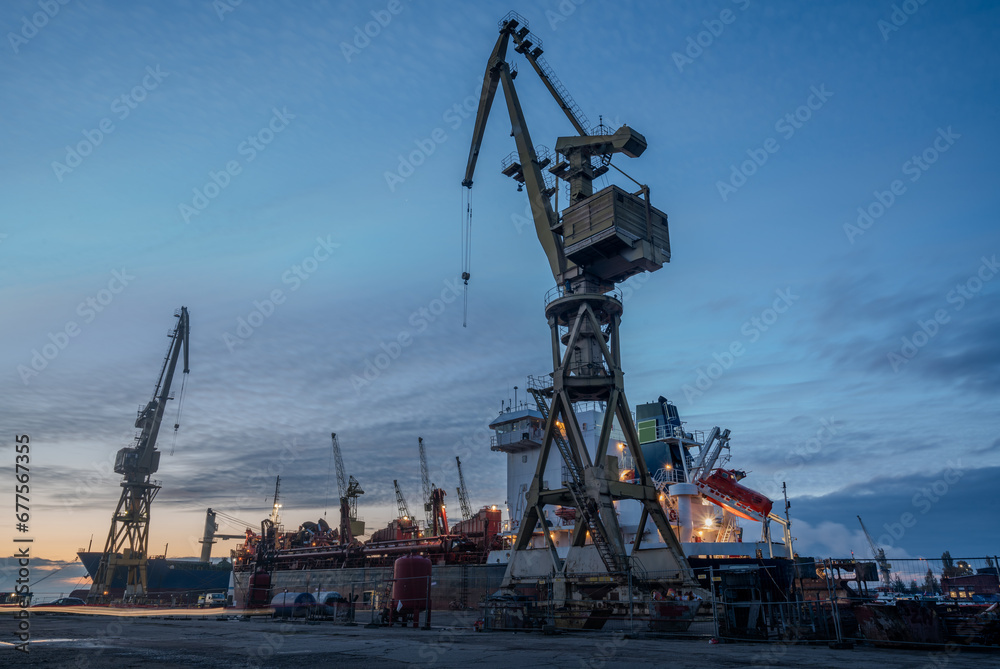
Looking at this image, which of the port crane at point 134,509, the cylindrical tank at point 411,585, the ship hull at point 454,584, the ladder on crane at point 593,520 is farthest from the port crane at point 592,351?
the port crane at point 134,509

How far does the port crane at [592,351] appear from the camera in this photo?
32.2m

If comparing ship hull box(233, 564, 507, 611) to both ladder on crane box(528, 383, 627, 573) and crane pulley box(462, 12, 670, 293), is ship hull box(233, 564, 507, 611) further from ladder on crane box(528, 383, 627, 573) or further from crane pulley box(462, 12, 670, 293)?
crane pulley box(462, 12, 670, 293)

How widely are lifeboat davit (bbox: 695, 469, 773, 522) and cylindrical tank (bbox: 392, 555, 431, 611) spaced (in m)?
24.2

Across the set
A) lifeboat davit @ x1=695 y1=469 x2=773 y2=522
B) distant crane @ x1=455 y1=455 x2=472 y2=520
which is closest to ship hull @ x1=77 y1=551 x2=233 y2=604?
distant crane @ x1=455 y1=455 x2=472 y2=520

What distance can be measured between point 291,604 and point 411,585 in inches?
518

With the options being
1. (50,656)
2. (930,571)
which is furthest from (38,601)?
(930,571)

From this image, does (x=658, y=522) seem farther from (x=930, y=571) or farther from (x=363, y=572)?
(x=363, y=572)

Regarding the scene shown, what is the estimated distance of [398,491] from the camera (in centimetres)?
10794

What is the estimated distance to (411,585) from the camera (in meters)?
28.3

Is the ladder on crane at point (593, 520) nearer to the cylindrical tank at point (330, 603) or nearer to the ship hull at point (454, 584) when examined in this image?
the cylindrical tank at point (330, 603)

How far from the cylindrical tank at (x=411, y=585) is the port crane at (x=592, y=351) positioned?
24.6 feet

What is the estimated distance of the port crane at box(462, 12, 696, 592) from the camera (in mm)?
32188

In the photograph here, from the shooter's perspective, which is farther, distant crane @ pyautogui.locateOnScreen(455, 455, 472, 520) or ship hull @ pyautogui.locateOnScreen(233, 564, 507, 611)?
distant crane @ pyautogui.locateOnScreen(455, 455, 472, 520)

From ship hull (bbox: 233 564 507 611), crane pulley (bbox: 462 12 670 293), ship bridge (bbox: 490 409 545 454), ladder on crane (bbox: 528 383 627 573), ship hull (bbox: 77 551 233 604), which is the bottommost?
ship hull (bbox: 77 551 233 604)
